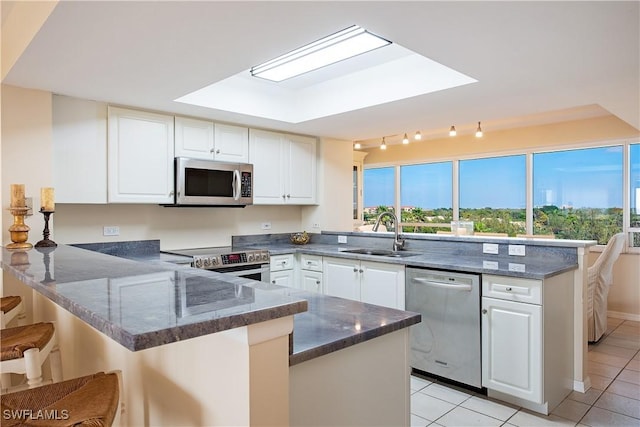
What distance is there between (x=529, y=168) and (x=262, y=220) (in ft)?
12.2

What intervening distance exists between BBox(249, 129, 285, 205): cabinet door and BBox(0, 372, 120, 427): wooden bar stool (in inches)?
118

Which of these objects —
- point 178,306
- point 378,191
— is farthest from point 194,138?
point 378,191

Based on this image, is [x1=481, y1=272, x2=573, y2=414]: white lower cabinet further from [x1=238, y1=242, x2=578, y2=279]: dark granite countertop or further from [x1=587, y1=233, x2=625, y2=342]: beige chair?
[x1=587, y1=233, x2=625, y2=342]: beige chair

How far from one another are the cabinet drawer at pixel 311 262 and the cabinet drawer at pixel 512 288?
5.50ft

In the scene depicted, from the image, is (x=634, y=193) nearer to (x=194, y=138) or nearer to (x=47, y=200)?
(x=194, y=138)

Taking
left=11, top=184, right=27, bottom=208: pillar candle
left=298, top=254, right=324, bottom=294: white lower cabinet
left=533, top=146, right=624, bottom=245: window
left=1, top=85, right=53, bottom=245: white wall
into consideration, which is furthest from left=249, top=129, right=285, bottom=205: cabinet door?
left=533, top=146, right=624, bottom=245: window

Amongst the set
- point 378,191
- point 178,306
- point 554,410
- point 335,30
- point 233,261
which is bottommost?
point 554,410

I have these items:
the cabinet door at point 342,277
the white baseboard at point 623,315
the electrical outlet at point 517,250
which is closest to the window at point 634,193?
the white baseboard at point 623,315

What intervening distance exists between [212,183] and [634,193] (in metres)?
4.79

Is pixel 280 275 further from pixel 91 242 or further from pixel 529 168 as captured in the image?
pixel 529 168

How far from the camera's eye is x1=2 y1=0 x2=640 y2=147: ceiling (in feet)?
5.84

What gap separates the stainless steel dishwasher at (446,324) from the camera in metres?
2.84

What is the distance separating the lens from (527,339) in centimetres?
261


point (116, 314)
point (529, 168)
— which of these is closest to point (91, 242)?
point (116, 314)
